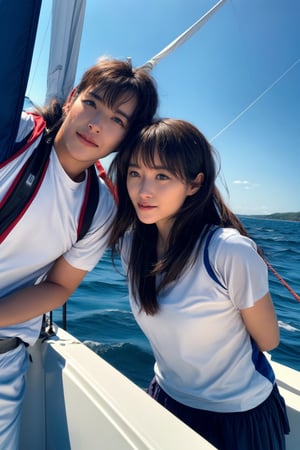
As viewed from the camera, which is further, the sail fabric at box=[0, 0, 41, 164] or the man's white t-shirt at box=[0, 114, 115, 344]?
the man's white t-shirt at box=[0, 114, 115, 344]

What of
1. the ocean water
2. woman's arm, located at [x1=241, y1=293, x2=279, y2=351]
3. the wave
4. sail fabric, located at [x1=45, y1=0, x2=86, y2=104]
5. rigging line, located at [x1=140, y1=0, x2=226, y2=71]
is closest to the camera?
woman's arm, located at [x1=241, y1=293, x2=279, y2=351]

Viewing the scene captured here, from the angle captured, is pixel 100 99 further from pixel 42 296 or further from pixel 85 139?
pixel 42 296

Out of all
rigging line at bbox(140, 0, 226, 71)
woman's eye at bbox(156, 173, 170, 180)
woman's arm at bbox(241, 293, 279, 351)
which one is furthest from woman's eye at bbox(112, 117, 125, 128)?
rigging line at bbox(140, 0, 226, 71)

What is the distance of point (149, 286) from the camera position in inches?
46.6

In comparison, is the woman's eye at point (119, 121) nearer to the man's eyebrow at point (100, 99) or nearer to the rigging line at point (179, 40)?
the man's eyebrow at point (100, 99)

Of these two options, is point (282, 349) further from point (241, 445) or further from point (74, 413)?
point (74, 413)

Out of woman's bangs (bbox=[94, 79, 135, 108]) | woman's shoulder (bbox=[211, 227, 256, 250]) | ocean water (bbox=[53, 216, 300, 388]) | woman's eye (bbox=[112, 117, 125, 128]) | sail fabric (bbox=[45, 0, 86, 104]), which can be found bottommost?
ocean water (bbox=[53, 216, 300, 388])

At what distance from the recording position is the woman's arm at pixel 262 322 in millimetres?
1063

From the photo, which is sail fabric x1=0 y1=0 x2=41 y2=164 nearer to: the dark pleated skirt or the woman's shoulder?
the woman's shoulder

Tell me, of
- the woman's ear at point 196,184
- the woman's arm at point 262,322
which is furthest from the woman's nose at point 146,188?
the woman's arm at point 262,322

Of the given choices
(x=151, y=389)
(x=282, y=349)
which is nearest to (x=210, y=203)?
(x=151, y=389)

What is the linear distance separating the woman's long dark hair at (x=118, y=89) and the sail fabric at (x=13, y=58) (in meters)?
0.22

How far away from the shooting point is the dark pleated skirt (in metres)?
1.08

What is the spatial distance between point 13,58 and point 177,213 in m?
0.70
